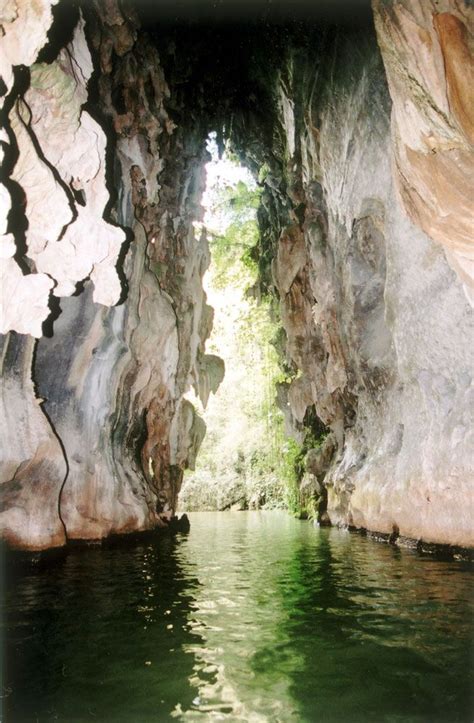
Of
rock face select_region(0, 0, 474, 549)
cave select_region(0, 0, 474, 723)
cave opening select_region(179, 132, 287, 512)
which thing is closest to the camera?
cave select_region(0, 0, 474, 723)

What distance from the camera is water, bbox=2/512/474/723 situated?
3.11 metres

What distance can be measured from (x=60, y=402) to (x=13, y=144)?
6.32 metres

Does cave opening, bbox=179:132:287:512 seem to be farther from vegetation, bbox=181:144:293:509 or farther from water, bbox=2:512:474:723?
water, bbox=2:512:474:723

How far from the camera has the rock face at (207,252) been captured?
17.5ft

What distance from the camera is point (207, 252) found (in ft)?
51.9

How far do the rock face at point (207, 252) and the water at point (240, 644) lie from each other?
Result: 7.37 feet

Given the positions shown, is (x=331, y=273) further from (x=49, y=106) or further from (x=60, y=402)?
(x=49, y=106)

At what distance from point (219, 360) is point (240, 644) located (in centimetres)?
1309

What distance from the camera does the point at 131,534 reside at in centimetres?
1098

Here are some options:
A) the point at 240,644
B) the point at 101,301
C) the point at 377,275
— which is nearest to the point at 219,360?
the point at 377,275

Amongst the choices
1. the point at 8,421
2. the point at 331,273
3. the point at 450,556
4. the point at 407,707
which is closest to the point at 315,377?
the point at 331,273

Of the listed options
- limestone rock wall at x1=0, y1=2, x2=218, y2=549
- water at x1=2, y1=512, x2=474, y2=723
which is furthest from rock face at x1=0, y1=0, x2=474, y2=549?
water at x1=2, y1=512, x2=474, y2=723

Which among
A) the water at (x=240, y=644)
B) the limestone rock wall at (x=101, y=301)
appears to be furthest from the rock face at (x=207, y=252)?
the water at (x=240, y=644)

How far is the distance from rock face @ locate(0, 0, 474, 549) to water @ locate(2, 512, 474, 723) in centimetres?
225
